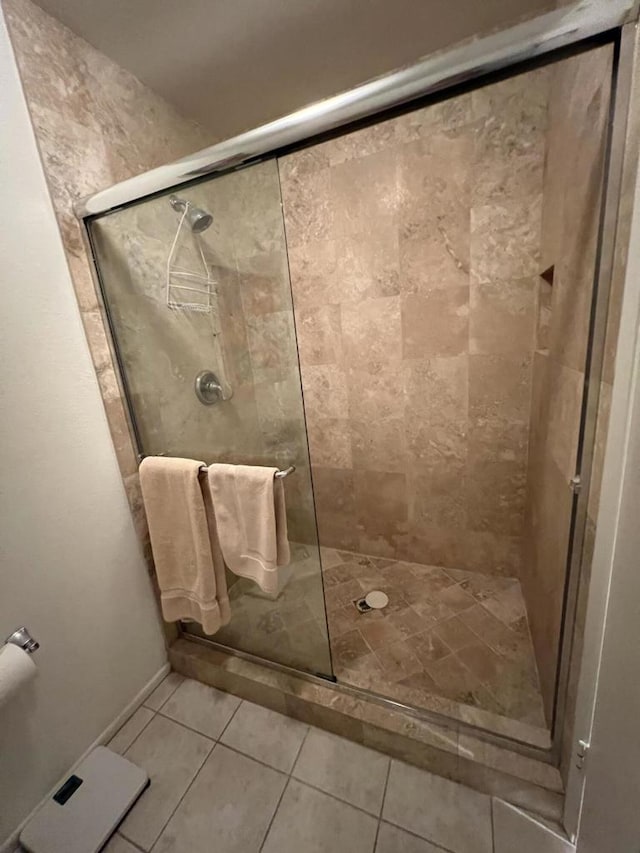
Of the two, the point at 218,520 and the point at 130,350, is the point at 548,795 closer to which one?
the point at 218,520

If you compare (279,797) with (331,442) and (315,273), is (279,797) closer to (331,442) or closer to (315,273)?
(331,442)

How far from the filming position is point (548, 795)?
872mm

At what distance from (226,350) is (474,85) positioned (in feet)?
3.56

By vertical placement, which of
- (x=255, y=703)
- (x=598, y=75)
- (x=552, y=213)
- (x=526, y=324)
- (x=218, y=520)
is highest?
(x=598, y=75)

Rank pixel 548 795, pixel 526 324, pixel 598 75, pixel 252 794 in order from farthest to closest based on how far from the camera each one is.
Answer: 1. pixel 526 324
2. pixel 252 794
3. pixel 548 795
4. pixel 598 75

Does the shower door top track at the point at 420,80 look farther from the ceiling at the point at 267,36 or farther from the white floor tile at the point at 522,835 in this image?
the white floor tile at the point at 522,835

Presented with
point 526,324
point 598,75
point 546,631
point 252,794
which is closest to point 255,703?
point 252,794

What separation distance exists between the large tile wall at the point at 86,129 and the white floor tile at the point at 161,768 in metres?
0.65

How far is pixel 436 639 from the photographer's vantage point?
137 centimetres

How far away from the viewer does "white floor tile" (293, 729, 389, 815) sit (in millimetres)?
958

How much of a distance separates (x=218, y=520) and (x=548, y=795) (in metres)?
1.20

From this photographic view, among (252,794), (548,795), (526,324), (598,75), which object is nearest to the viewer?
(598,75)

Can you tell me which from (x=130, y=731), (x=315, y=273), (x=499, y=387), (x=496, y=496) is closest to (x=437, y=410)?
(x=499, y=387)

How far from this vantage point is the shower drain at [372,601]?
61.4 inches
